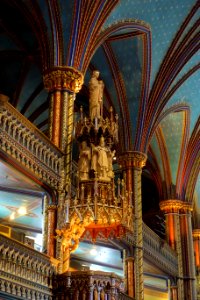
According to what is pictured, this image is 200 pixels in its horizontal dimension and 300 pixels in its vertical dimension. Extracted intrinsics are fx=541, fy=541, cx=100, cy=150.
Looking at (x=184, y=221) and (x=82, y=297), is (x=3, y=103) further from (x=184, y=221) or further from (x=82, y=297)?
(x=184, y=221)

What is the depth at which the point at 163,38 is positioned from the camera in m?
17.3

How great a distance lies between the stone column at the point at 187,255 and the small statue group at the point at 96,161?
9.85 meters

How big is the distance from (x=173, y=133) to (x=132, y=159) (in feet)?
13.8

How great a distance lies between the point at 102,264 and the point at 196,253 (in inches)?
233

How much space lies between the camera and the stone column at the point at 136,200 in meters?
16.3

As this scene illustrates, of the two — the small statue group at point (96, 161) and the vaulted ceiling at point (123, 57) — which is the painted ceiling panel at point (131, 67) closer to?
the vaulted ceiling at point (123, 57)

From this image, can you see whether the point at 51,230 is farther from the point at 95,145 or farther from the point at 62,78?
the point at 62,78

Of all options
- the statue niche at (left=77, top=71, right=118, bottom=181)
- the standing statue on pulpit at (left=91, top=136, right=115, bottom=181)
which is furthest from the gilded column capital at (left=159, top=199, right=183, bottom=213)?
the standing statue on pulpit at (left=91, top=136, right=115, bottom=181)

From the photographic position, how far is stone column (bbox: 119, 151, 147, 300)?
16312 mm

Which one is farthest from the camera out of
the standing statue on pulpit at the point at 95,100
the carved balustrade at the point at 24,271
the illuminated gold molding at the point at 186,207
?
the illuminated gold molding at the point at 186,207

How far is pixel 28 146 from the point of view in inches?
457

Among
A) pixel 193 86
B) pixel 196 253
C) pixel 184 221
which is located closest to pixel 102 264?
pixel 184 221

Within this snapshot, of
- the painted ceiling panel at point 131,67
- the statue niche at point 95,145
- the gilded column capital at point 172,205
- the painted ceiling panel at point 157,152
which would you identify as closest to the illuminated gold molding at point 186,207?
the gilded column capital at point 172,205

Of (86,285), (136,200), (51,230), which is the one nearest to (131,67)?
(136,200)
